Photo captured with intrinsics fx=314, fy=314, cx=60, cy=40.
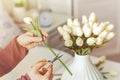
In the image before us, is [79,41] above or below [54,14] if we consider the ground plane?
above

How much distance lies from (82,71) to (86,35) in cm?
19

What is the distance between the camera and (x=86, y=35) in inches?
58.7

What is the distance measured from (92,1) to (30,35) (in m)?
1.40

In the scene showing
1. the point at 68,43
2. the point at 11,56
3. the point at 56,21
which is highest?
the point at 68,43

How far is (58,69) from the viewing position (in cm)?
191

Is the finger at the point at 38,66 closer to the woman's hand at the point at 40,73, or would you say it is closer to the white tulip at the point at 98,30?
the woman's hand at the point at 40,73

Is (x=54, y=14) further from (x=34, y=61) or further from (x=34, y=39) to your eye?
(x=34, y=39)

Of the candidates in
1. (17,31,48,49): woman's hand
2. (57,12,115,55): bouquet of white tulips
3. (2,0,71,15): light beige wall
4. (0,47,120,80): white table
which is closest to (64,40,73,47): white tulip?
(57,12,115,55): bouquet of white tulips

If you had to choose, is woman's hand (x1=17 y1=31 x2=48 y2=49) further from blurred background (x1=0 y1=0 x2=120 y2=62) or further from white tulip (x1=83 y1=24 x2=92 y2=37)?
blurred background (x1=0 y1=0 x2=120 y2=62)

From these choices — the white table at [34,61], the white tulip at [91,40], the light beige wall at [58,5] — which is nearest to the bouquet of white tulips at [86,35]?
the white tulip at [91,40]

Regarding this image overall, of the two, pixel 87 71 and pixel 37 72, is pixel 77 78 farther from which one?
pixel 37 72

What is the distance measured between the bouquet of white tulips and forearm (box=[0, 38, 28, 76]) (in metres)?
0.38

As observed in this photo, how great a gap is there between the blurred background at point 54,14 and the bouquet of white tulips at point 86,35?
0.64m

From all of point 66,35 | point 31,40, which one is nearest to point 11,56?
point 31,40
